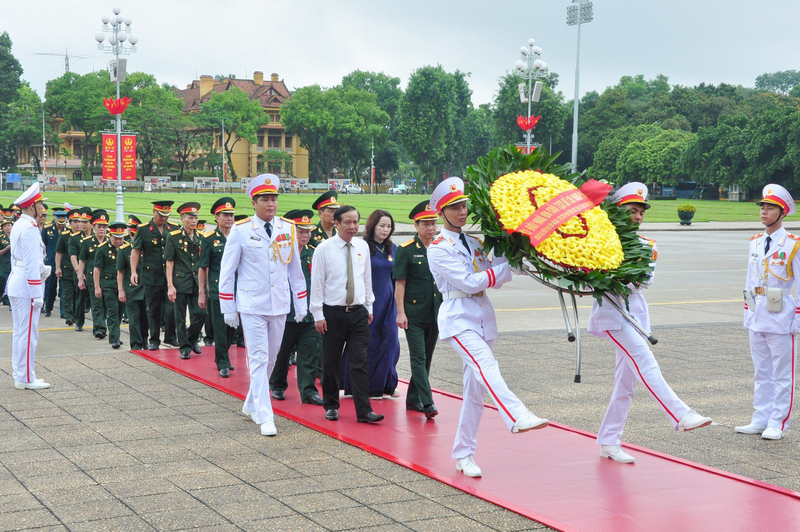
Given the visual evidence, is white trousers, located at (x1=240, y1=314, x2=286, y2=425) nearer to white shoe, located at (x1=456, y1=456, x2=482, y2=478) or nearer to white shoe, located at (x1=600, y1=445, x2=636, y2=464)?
white shoe, located at (x1=456, y1=456, x2=482, y2=478)

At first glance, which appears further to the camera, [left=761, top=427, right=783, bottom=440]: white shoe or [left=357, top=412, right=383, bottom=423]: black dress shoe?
[left=357, top=412, right=383, bottom=423]: black dress shoe

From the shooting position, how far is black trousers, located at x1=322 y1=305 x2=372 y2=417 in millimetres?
7191

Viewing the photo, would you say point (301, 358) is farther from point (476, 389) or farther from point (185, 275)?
point (185, 275)

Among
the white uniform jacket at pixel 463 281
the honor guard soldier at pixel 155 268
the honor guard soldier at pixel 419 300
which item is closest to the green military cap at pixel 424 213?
the honor guard soldier at pixel 419 300

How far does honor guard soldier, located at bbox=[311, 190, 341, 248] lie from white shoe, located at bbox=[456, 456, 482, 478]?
12.8 ft

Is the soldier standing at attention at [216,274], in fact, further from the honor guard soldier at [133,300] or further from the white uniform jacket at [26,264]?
the white uniform jacket at [26,264]

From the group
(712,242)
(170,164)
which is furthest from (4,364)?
(170,164)

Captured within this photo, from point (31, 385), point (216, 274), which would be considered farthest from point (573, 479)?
point (216, 274)

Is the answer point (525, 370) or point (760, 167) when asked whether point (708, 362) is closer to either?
point (525, 370)

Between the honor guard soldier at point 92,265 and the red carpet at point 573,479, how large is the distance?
538cm

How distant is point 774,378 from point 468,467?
9.89 feet

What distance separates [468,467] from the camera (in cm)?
566

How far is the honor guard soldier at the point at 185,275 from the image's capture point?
1043 centimetres

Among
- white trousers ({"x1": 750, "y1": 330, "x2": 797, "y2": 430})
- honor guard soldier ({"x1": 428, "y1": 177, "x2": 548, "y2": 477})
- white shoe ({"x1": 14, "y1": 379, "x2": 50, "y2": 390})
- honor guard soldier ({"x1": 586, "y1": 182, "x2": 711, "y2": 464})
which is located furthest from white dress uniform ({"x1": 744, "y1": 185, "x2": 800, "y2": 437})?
white shoe ({"x1": 14, "y1": 379, "x2": 50, "y2": 390})
